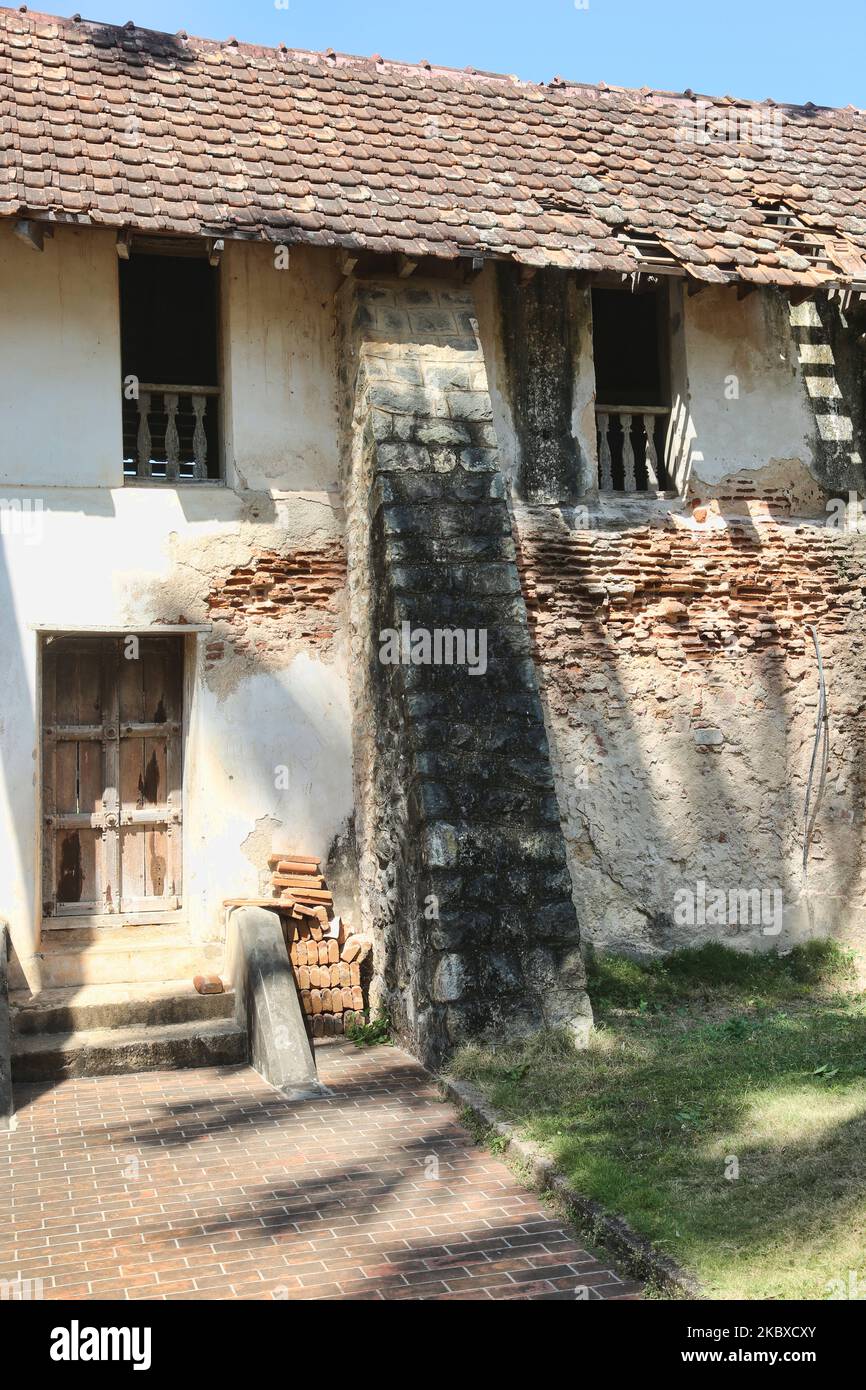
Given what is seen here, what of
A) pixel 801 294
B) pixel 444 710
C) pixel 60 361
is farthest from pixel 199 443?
pixel 801 294

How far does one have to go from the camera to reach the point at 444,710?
7.99 metres

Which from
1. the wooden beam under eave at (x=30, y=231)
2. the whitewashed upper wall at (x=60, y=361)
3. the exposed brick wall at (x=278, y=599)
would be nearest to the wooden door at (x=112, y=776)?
the exposed brick wall at (x=278, y=599)

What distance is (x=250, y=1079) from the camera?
794 centimetres

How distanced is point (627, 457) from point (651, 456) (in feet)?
0.75

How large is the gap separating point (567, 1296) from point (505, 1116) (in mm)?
1762

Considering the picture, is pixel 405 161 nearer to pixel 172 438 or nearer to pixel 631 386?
pixel 172 438

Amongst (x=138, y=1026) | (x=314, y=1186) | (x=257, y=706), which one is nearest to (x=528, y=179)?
(x=257, y=706)

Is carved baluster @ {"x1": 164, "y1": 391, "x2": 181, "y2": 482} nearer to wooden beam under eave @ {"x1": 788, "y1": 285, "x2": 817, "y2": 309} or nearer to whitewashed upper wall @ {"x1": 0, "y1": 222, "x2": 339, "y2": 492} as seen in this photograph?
whitewashed upper wall @ {"x1": 0, "y1": 222, "x2": 339, "y2": 492}

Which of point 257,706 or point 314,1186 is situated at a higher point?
point 257,706

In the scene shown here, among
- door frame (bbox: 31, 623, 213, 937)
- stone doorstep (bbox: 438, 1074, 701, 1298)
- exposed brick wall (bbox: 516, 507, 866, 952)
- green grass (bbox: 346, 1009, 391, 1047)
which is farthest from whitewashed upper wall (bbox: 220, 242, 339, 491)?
stone doorstep (bbox: 438, 1074, 701, 1298)

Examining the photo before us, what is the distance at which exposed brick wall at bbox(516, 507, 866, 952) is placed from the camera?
9.62 m

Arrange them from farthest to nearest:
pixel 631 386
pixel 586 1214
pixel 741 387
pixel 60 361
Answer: pixel 631 386, pixel 741 387, pixel 60 361, pixel 586 1214

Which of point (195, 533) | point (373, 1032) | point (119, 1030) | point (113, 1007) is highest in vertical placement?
point (195, 533)
